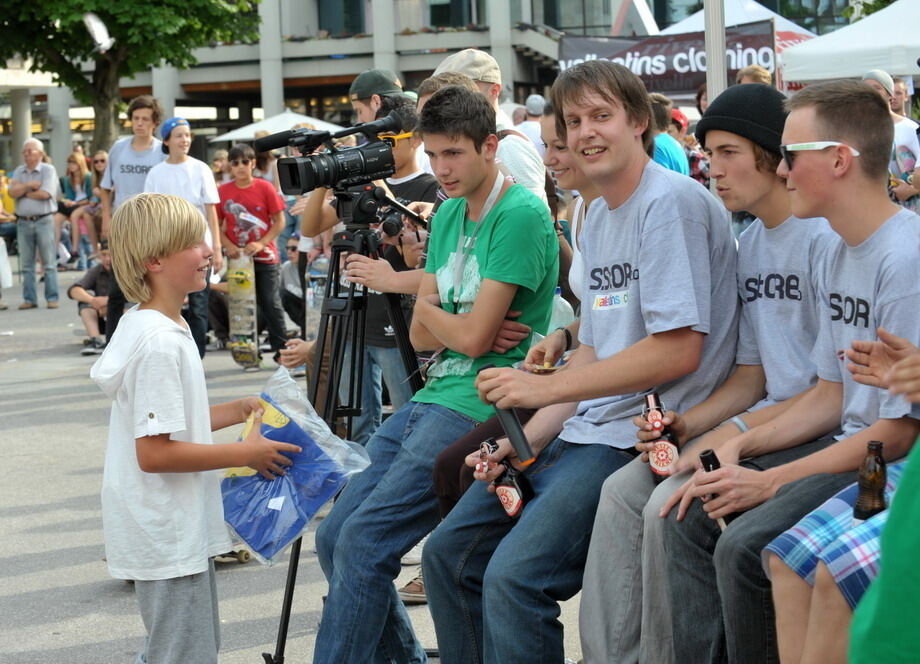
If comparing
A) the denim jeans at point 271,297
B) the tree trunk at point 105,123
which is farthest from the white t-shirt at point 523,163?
the tree trunk at point 105,123

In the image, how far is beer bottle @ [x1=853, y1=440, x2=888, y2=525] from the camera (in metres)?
2.49

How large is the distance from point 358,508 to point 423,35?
33.0 metres

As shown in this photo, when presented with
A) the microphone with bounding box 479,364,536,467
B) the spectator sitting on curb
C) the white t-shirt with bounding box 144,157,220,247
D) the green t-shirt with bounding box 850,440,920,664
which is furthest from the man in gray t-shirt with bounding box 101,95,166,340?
the green t-shirt with bounding box 850,440,920,664

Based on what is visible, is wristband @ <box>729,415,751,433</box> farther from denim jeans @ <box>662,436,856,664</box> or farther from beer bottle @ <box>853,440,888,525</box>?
beer bottle @ <box>853,440,888,525</box>

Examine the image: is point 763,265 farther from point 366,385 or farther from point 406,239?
point 366,385

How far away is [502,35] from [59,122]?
14.9 m

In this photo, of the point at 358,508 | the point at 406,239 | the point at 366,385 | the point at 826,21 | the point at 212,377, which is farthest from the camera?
the point at 826,21

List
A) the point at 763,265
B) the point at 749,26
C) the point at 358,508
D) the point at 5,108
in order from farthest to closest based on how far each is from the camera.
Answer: the point at 5,108 → the point at 749,26 → the point at 358,508 → the point at 763,265

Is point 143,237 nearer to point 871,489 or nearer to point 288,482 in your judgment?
point 288,482

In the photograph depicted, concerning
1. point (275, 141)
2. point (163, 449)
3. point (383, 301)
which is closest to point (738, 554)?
point (163, 449)

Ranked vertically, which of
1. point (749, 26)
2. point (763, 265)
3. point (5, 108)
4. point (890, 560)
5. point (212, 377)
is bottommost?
point (212, 377)

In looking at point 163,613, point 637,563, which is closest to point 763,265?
point 637,563

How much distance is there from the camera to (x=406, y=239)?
4.47m

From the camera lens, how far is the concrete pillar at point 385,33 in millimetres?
35312
